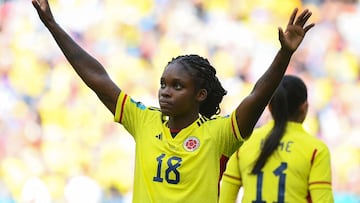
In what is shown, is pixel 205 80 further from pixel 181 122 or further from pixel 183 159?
pixel 183 159

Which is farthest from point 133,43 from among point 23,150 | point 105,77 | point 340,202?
point 105,77

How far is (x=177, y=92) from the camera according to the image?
442 cm

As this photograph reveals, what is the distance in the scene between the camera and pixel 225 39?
1002cm

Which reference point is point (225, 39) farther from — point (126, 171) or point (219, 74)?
point (126, 171)

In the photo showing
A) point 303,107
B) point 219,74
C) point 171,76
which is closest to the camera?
point 171,76

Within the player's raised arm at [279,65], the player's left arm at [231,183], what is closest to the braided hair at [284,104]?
the player's left arm at [231,183]

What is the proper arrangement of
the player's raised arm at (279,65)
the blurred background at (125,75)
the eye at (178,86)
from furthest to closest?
the blurred background at (125,75)
the eye at (178,86)
the player's raised arm at (279,65)

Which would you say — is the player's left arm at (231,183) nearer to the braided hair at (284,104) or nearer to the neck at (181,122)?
the braided hair at (284,104)

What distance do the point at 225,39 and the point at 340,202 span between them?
208cm

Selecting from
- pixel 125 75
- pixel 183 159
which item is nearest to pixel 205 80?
pixel 183 159

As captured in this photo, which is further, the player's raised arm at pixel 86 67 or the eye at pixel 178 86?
the player's raised arm at pixel 86 67

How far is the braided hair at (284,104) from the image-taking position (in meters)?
5.24

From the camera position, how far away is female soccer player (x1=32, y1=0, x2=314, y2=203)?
166 inches

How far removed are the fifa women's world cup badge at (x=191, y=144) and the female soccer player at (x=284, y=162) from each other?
0.86 m
